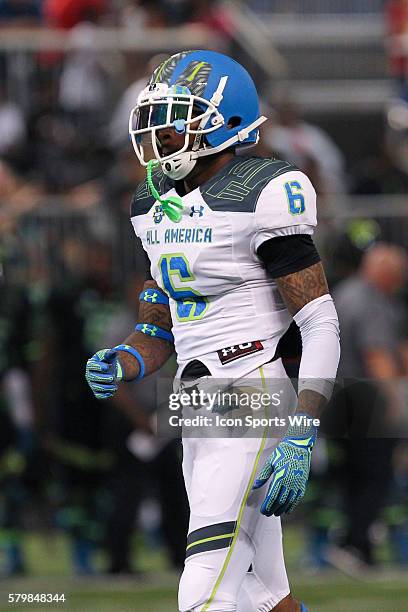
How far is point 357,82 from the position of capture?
1285 centimetres

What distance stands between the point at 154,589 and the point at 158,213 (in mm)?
4022

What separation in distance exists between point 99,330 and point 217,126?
5090 millimetres

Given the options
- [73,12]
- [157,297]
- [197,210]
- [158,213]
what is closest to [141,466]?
[73,12]

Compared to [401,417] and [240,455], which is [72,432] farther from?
[240,455]

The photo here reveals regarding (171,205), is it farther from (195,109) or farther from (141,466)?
(141,466)

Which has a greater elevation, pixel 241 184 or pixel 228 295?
pixel 241 184

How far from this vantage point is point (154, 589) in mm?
8344

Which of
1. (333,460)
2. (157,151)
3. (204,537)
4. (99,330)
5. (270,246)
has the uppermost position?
(157,151)

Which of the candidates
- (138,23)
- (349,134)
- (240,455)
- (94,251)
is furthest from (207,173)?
(349,134)

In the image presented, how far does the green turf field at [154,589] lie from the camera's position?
7.68m

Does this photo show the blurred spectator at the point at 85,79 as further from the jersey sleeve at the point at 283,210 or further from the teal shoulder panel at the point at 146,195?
the jersey sleeve at the point at 283,210

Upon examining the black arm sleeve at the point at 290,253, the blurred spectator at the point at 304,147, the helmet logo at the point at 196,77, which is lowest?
the blurred spectator at the point at 304,147

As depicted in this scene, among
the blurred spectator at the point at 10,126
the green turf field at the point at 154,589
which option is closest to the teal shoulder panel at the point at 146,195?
the green turf field at the point at 154,589

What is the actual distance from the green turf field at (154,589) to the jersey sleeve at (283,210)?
342 cm
